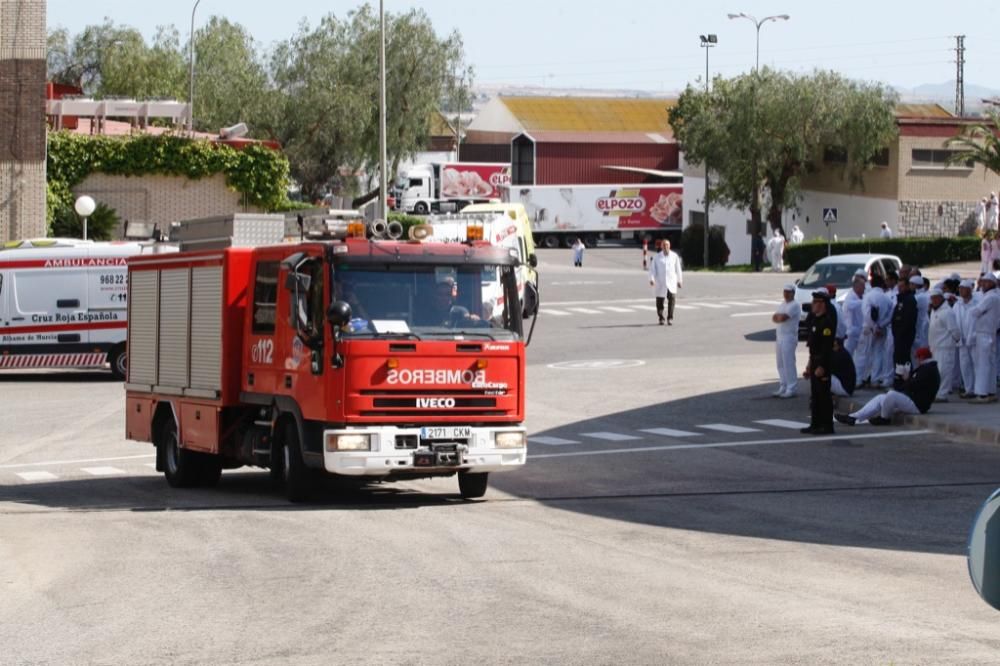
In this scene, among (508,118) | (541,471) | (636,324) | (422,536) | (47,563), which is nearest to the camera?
(47,563)

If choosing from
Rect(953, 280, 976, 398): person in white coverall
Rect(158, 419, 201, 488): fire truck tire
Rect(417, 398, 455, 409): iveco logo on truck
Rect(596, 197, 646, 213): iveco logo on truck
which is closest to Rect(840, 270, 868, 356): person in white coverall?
Rect(953, 280, 976, 398): person in white coverall

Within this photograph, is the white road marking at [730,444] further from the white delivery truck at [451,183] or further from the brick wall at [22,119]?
the white delivery truck at [451,183]

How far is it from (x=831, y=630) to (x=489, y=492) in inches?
319

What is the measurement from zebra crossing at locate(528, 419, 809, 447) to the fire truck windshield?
6.84 metres

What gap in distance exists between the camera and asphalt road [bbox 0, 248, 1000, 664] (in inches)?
372

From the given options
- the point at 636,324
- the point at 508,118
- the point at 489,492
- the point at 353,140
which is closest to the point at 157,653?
the point at 489,492

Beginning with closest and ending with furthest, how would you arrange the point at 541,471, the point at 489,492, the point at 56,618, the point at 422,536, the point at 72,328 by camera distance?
the point at 56,618 → the point at 422,536 → the point at 489,492 → the point at 541,471 → the point at 72,328

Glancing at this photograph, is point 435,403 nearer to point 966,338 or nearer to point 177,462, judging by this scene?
point 177,462

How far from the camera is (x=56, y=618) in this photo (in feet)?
34.1

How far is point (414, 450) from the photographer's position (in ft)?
50.1

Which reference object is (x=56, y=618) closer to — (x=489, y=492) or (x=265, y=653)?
(x=265, y=653)

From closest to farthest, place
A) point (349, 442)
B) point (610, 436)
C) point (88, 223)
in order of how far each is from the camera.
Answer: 1. point (349, 442)
2. point (610, 436)
3. point (88, 223)

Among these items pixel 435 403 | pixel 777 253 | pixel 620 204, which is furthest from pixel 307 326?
pixel 620 204

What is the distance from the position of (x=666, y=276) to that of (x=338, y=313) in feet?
79.9
